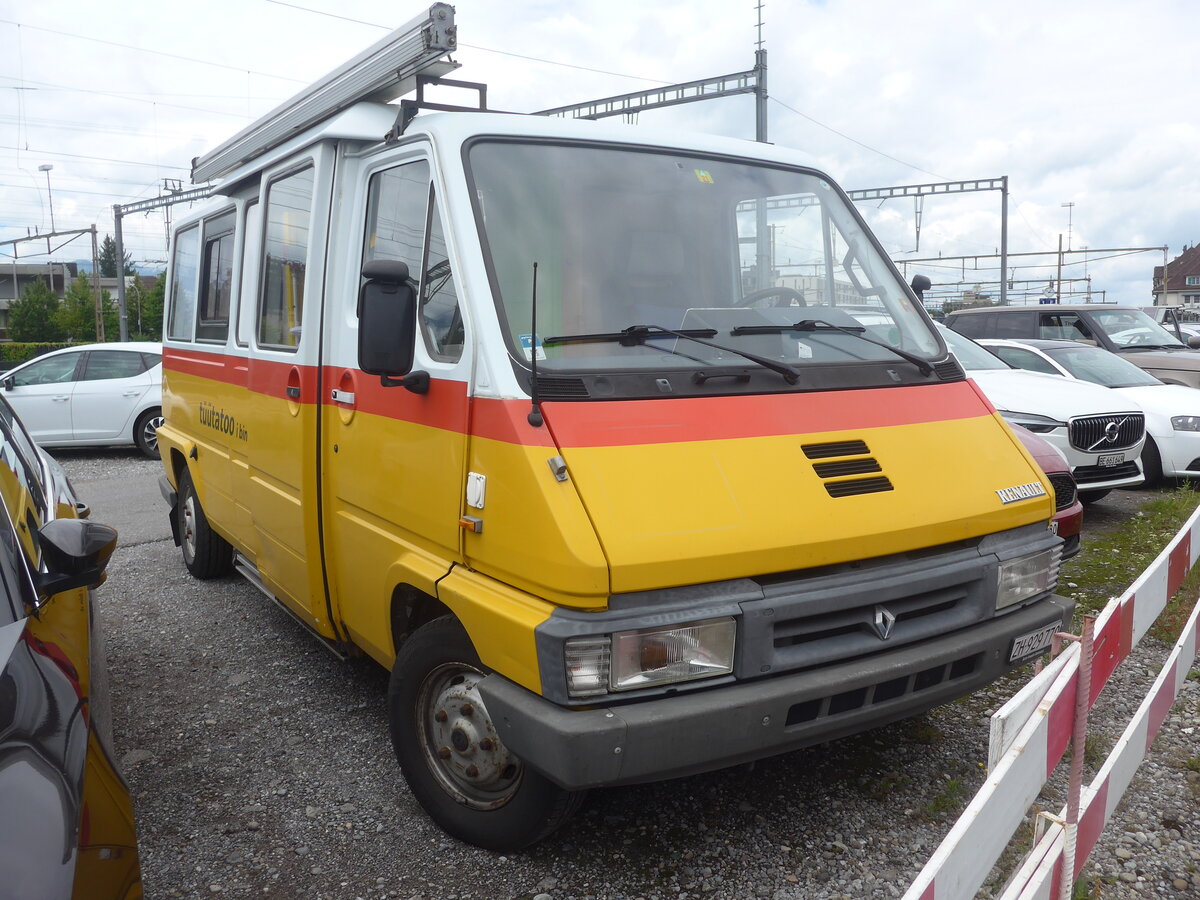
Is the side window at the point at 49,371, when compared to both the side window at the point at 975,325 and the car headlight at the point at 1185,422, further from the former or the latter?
the car headlight at the point at 1185,422

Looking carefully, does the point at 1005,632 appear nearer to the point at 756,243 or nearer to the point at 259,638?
the point at 756,243

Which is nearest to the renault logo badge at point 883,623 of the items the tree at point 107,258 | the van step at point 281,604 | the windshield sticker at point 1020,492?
the windshield sticker at point 1020,492

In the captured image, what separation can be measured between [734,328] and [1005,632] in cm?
136

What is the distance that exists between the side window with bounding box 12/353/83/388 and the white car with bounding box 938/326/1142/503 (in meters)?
11.1

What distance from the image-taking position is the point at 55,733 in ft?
7.01

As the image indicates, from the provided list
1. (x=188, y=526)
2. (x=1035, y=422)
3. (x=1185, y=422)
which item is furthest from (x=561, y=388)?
(x=1185, y=422)

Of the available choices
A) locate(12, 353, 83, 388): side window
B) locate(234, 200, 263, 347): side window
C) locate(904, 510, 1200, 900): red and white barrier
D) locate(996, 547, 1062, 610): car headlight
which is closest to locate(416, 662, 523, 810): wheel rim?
locate(904, 510, 1200, 900): red and white barrier

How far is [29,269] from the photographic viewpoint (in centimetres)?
9162

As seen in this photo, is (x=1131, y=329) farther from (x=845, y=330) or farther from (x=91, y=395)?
(x=91, y=395)

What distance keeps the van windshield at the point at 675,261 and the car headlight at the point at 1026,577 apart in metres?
0.88

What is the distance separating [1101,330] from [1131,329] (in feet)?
2.19

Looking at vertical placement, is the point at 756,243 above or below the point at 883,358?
above

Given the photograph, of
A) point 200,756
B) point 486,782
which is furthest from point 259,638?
point 486,782

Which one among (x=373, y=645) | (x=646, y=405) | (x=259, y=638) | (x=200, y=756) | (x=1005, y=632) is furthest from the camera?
(x=259, y=638)
